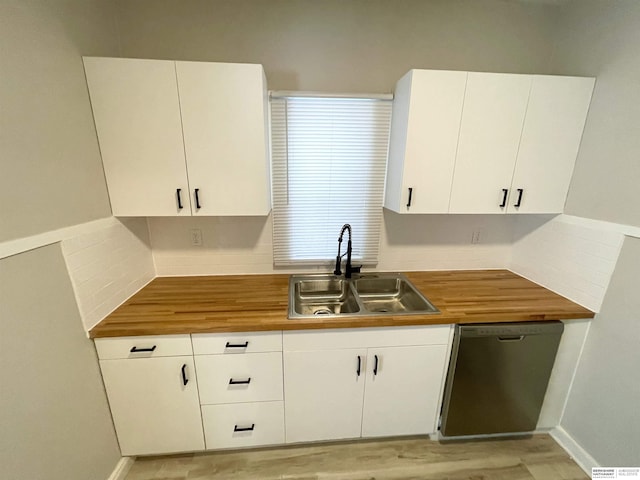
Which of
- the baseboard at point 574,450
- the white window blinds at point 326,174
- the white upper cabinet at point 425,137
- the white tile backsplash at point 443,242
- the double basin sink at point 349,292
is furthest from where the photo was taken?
the white tile backsplash at point 443,242

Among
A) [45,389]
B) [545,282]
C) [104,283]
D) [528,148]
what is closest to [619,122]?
[528,148]

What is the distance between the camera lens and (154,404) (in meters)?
1.39

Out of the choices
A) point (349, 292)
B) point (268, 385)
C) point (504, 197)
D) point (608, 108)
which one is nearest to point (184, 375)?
point (268, 385)

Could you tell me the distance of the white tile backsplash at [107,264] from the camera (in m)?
1.19

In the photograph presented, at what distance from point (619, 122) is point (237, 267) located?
7.99 ft

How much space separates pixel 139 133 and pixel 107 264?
2.37ft

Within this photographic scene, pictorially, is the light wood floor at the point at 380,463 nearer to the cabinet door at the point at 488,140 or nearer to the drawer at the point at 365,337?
the drawer at the point at 365,337

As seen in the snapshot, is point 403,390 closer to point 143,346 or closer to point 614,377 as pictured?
point 614,377

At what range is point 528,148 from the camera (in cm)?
152

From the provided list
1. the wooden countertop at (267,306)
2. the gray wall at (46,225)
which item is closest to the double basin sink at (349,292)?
the wooden countertop at (267,306)

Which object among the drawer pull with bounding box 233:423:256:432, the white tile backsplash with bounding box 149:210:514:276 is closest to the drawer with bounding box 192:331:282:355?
the drawer pull with bounding box 233:423:256:432

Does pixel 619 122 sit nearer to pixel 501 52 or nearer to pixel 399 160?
pixel 501 52

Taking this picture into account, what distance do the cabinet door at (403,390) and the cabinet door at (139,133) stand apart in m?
1.45

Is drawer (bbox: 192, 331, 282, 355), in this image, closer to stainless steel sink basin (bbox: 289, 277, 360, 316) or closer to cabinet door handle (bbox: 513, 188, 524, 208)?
stainless steel sink basin (bbox: 289, 277, 360, 316)
